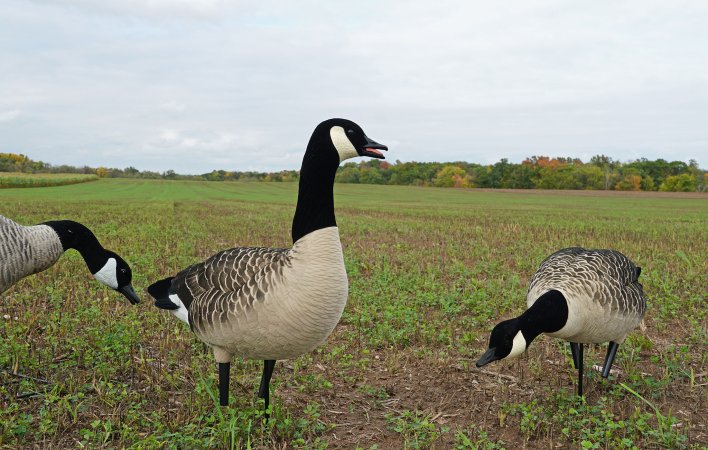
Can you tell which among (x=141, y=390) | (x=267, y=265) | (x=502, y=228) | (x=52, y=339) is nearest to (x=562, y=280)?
(x=267, y=265)

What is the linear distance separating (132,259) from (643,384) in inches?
429

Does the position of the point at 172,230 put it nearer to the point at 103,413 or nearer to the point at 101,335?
the point at 101,335

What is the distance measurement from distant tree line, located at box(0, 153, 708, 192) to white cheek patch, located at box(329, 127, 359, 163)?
106527mm

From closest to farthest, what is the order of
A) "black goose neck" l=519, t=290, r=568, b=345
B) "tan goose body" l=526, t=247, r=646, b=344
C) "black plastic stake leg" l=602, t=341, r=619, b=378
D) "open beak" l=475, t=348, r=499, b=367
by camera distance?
"open beak" l=475, t=348, r=499, b=367, "black goose neck" l=519, t=290, r=568, b=345, "tan goose body" l=526, t=247, r=646, b=344, "black plastic stake leg" l=602, t=341, r=619, b=378

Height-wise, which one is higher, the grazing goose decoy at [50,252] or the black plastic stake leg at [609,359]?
the grazing goose decoy at [50,252]

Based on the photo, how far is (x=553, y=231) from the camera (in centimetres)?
2133

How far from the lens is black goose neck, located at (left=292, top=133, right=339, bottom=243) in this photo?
4348mm

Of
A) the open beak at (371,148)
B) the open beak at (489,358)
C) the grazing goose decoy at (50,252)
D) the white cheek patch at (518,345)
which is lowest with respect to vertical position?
the open beak at (489,358)

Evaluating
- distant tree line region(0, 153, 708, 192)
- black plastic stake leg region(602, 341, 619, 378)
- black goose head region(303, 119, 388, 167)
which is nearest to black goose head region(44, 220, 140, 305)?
black goose head region(303, 119, 388, 167)

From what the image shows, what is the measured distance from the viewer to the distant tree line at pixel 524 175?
110 m

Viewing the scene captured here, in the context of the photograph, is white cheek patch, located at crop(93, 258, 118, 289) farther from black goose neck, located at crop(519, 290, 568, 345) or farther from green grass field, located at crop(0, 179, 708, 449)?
black goose neck, located at crop(519, 290, 568, 345)

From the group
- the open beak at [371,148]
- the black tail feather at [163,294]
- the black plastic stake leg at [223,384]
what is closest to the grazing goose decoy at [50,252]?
the black tail feather at [163,294]

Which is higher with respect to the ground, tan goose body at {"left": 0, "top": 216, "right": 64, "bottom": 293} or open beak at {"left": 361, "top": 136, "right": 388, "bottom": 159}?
open beak at {"left": 361, "top": 136, "right": 388, "bottom": 159}

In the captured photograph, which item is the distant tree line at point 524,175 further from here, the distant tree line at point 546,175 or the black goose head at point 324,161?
the black goose head at point 324,161
